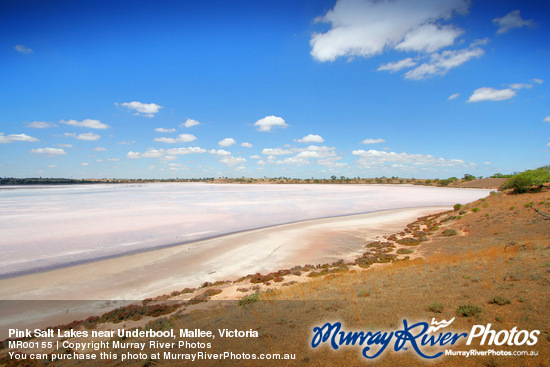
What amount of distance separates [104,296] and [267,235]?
535 inches

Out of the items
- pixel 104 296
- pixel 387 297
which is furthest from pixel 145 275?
pixel 387 297

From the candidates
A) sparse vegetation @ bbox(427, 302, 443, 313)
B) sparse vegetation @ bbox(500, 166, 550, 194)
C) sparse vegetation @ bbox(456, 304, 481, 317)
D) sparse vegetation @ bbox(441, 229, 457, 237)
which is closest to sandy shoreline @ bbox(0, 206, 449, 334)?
sparse vegetation @ bbox(441, 229, 457, 237)

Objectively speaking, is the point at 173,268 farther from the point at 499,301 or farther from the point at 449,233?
the point at 449,233

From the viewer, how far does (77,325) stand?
9055 mm

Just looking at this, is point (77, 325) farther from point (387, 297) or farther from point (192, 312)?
point (387, 297)

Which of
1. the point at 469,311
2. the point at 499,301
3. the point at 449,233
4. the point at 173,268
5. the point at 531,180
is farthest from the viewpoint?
the point at 531,180

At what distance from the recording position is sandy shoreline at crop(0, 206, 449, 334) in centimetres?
1154

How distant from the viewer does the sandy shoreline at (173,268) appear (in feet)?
37.9

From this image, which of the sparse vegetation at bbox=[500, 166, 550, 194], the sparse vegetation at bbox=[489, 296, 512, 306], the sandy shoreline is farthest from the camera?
the sparse vegetation at bbox=[500, 166, 550, 194]

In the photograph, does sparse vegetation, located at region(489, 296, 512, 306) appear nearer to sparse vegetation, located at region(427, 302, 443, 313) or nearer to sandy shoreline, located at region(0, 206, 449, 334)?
sparse vegetation, located at region(427, 302, 443, 313)

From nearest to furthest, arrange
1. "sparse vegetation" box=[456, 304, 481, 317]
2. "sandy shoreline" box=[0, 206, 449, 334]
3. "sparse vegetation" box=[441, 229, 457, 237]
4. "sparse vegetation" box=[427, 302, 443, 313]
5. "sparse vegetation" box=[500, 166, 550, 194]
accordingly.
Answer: "sparse vegetation" box=[456, 304, 481, 317], "sparse vegetation" box=[427, 302, 443, 313], "sandy shoreline" box=[0, 206, 449, 334], "sparse vegetation" box=[441, 229, 457, 237], "sparse vegetation" box=[500, 166, 550, 194]

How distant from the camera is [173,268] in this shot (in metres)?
15.4

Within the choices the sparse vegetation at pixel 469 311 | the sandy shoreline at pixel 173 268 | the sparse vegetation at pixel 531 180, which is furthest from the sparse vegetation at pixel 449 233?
the sparse vegetation at pixel 469 311

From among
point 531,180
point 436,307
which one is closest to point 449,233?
point 531,180
